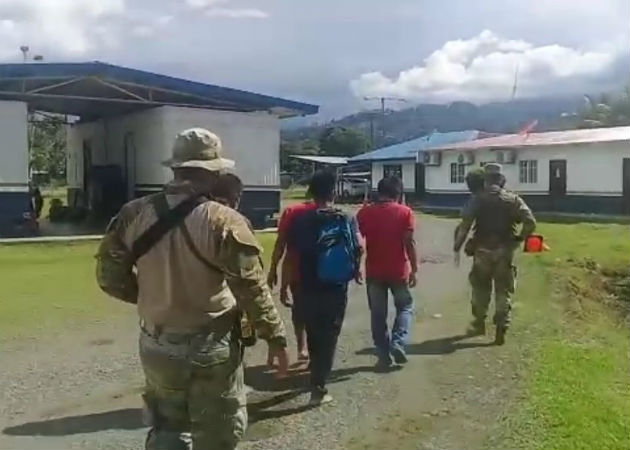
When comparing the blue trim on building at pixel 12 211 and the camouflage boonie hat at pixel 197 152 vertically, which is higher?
the camouflage boonie hat at pixel 197 152

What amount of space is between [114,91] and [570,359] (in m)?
17.0

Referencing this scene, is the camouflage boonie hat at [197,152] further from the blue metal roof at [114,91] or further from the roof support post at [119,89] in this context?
the roof support post at [119,89]

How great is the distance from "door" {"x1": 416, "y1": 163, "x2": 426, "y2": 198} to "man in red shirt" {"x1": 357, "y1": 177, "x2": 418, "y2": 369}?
3210 centimetres

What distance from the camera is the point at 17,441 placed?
16.8 ft

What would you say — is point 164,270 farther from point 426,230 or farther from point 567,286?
point 426,230

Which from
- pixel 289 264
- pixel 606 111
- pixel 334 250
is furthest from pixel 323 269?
pixel 606 111

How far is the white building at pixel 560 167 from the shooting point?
2869 centimetres

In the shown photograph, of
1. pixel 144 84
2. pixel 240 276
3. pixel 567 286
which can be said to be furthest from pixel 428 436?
pixel 144 84

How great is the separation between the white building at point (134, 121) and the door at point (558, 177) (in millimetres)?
11494

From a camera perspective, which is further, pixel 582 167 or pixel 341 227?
pixel 582 167

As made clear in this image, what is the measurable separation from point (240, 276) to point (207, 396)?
0.51 meters

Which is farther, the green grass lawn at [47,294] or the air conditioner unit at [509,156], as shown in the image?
the air conditioner unit at [509,156]

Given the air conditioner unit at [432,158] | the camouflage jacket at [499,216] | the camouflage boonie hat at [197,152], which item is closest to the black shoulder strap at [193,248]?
the camouflage boonie hat at [197,152]

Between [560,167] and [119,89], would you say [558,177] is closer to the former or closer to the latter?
[560,167]
